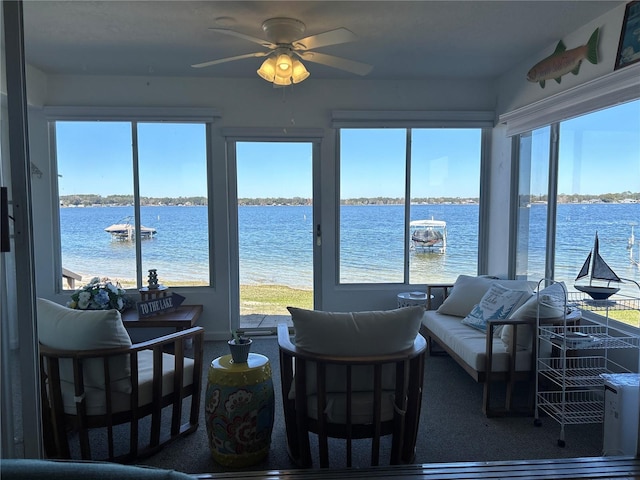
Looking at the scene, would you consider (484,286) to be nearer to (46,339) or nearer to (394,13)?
(394,13)

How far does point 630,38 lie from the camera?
272cm

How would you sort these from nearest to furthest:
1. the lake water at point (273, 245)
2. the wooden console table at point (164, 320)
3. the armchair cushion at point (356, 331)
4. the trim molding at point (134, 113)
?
the armchair cushion at point (356, 331), the wooden console table at point (164, 320), the trim molding at point (134, 113), the lake water at point (273, 245)

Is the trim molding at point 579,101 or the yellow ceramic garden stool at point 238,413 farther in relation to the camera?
the trim molding at point 579,101

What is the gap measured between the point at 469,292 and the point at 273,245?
214 cm

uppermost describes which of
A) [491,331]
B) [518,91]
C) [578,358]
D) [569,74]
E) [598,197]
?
[518,91]

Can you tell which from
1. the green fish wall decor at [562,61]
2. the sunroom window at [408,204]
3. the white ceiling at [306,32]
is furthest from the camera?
the sunroom window at [408,204]

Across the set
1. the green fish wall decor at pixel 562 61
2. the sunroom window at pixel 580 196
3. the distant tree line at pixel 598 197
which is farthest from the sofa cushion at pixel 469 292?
the green fish wall decor at pixel 562 61

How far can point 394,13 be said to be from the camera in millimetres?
2943

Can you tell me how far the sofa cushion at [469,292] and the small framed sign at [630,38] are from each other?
1816 mm

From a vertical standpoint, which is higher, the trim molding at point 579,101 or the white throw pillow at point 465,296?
the trim molding at point 579,101

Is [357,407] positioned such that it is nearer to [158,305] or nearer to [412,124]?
[158,305]

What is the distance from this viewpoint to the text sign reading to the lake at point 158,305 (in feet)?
12.4

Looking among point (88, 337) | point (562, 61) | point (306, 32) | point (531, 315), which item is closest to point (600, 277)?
point (531, 315)

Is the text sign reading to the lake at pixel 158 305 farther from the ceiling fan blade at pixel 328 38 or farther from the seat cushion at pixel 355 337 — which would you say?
A: the ceiling fan blade at pixel 328 38
